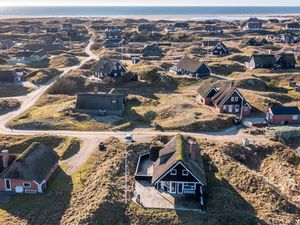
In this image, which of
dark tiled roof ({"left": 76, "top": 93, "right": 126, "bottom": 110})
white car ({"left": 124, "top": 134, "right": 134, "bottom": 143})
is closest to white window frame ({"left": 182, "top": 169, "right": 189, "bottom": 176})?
white car ({"left": 124, "top": 134, "right": 134, "bottom": 143})

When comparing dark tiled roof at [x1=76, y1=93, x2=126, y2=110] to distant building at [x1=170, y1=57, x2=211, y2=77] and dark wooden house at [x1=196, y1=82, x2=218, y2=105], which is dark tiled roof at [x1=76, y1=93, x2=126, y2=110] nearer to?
dark wooden house at [x1=196, y1=82, x2=218, y2=105]

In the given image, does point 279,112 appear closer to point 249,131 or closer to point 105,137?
point 249,131

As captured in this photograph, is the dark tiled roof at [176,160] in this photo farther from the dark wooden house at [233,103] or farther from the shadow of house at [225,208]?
the dark wooden house at [233,103]

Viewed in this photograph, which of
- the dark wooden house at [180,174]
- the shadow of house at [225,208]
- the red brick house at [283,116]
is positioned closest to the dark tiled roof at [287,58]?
the red brick house at [283,116]

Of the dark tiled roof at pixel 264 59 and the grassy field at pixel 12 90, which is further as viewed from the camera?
the dark tiled roof at pixel 264 59

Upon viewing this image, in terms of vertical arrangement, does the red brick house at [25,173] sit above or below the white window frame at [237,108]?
below

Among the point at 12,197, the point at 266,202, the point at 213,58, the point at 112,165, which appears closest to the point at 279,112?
the point at 266,202

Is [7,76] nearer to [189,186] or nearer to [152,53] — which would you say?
[152,53]
